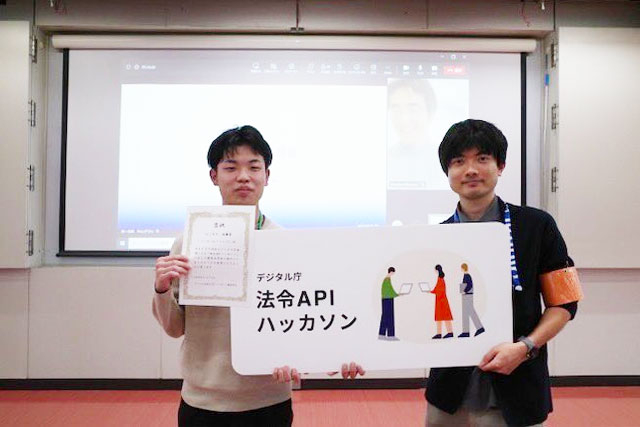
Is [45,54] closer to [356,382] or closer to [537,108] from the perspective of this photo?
[356,382]

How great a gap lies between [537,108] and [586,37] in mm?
552

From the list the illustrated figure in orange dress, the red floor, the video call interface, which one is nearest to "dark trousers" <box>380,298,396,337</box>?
the illustrated figure in orange dress

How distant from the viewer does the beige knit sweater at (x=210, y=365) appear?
1145 mm

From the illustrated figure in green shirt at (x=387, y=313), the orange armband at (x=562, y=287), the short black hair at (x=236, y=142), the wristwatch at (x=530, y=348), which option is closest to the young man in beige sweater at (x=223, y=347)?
the short black hair at (x=236, y=142)

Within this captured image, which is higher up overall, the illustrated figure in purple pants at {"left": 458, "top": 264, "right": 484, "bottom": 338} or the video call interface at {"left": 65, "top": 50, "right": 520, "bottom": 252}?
the video call interface at {"left": 65, "top": 50, "right": 520, "bottom": 252}

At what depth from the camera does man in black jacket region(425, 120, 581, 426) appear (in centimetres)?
111

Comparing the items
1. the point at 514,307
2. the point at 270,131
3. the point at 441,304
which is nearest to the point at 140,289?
the point at 270,131

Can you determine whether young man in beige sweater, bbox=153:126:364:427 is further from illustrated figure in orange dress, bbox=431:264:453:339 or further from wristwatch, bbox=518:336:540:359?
wristwatch, bbox=518:336:540:359

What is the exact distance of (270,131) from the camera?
10.8 ft

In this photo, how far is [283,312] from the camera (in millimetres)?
1191

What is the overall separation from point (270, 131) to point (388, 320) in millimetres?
2336

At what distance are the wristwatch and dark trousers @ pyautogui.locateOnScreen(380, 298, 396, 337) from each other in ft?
1.00

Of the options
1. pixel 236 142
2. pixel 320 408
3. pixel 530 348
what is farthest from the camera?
pixel 320 408

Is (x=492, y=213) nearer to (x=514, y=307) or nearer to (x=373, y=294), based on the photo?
(x=514, y=307)
